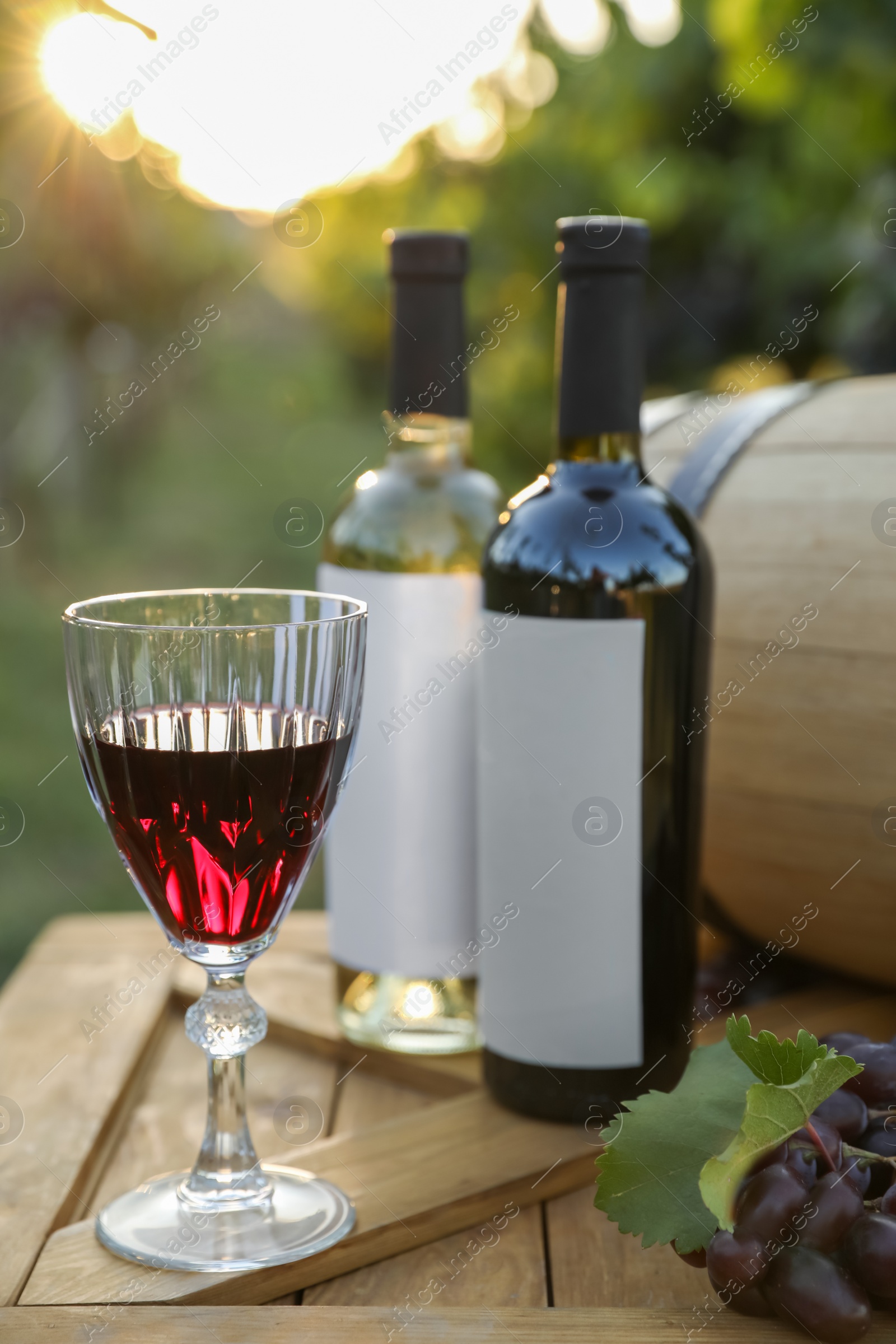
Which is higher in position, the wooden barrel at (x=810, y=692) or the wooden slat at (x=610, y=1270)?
the wooden barrel at (x=810, y=692)

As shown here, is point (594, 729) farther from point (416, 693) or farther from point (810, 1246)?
point (810, 1246)

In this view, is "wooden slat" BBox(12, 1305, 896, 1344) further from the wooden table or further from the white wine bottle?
the white wine bottle

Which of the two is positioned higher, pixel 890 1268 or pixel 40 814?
pixel 890 1268

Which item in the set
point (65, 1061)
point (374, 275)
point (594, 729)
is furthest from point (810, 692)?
point (374, 275)

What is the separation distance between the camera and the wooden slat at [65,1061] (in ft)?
2.65

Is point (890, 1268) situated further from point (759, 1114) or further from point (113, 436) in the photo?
point (113, 436)

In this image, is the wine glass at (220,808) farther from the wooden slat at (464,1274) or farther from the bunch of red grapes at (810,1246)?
the bunch of red grapes at (810,1246)

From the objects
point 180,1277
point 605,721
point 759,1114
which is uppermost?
point 605,721

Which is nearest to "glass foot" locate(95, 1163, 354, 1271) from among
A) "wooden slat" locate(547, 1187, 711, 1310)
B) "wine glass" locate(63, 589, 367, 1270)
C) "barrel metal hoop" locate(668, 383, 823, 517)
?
"wine glass" locate(63, 589, 367, 1270)

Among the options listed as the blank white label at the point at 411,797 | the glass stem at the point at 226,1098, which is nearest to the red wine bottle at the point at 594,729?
the blank white label at the point at 411,797

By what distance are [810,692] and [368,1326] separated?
2.05 ft

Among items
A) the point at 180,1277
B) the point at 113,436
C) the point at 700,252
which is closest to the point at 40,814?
the point at 700,252

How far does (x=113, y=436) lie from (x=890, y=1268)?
726cm

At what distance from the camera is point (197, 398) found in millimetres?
8258
